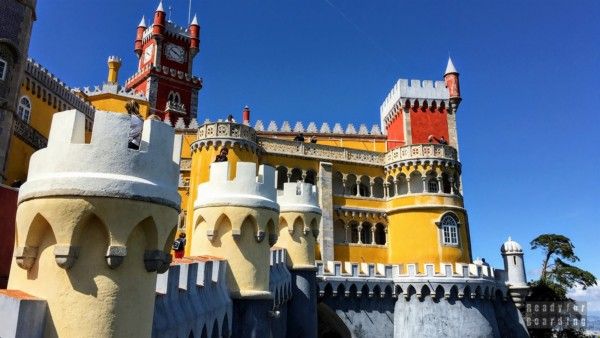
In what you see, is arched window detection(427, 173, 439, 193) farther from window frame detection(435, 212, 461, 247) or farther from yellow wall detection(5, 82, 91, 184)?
yellow wall detection(5, 82, 91, 184)

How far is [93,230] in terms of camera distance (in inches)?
204

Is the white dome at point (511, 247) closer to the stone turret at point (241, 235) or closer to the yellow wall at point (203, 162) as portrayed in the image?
the yellow wall at point (203, 162)

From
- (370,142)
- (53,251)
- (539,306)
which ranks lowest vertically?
(539,306)

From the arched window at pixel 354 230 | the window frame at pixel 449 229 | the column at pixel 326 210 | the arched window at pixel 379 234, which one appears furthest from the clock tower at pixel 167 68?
the window frame at pixel 449 229

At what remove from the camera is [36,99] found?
93.8 feet

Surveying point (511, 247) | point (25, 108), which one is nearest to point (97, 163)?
point (25, 108)

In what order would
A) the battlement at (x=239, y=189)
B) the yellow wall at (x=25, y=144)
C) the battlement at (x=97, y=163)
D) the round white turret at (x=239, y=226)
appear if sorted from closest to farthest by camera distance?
the battlement at (x=97, y=163) → the round white turret at (x=239, y=226) → the battlement at (x=239, y=189) → the yellow wall at (x=25, y=144)

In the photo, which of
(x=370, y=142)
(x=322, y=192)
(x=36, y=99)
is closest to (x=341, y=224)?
(x=322, y=192)

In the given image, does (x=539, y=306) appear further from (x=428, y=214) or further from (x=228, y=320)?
(x=228, y=320)

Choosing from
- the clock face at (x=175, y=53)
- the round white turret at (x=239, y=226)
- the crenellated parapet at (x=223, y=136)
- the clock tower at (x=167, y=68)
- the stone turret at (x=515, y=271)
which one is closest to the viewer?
the round white turret at (x=239, y=226)

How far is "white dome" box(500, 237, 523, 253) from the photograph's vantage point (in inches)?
1280

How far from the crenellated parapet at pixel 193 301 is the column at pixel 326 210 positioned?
849 inches

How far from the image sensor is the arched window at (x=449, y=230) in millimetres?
32844

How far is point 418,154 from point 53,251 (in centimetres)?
3149
